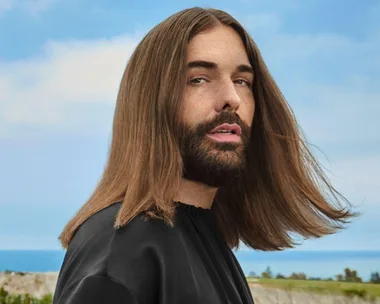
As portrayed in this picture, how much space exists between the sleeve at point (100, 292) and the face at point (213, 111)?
0.39m

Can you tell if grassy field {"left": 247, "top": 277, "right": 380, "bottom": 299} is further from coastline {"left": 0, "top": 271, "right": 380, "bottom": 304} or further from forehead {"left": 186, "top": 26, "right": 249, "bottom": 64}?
forehead {"left": 186, "top": 26, "right": 249, "bottom": 64}

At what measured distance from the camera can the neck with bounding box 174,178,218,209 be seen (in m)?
1.70

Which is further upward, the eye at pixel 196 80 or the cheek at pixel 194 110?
the eye at pixel 196 80

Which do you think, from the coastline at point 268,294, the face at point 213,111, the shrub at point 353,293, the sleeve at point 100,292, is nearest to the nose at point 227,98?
the face at point 213,111

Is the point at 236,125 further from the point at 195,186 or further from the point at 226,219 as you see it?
the point at 226,219

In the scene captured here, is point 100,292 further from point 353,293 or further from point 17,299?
point 17,299

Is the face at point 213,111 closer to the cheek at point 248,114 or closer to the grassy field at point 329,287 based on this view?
the cheek at point 248,114

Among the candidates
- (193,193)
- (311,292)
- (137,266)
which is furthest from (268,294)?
(137,266)

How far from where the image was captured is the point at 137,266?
1452 mm

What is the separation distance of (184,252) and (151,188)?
6.4 inches

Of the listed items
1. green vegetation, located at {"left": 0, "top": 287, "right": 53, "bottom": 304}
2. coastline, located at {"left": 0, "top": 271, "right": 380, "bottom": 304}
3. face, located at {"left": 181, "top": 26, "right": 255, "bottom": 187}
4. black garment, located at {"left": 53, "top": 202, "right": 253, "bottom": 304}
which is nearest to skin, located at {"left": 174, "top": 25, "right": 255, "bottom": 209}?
face, located at {"left": 181, "top": 26, "right": 255, "bottom": 187}

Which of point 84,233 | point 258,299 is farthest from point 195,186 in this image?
point 258,299

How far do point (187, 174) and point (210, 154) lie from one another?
0.08m

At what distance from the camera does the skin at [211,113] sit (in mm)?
1642
